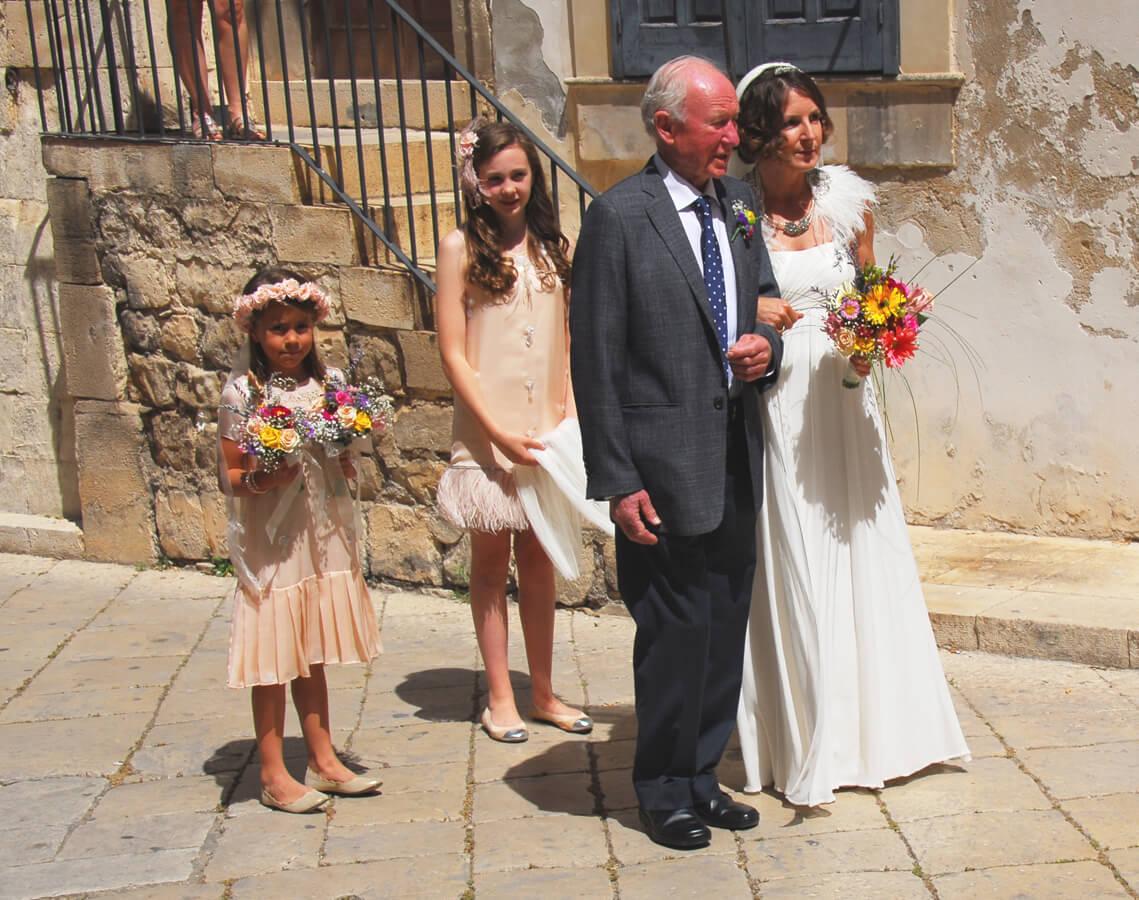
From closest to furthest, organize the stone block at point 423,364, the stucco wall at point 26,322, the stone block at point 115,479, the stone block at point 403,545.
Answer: the stone block at point 423,364
the stone block at point 403,545
the stone block at point 115,479
the stucco wall at point 26,322

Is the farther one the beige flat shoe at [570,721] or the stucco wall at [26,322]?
the stucco wall at [26,322]

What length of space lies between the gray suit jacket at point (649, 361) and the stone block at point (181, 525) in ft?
12.0

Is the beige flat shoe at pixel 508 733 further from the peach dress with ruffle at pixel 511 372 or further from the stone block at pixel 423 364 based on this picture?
the stone block at pixel 423 364

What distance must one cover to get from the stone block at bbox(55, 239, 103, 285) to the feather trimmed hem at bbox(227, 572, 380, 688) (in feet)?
10.4

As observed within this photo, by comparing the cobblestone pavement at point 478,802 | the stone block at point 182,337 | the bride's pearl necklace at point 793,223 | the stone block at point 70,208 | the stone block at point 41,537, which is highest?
the stone block at point 70,208

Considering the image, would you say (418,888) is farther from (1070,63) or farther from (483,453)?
(1070,63)

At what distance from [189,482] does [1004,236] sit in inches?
147

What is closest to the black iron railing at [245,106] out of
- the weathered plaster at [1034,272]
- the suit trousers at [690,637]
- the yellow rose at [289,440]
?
the weathered plaster at [1034,272]

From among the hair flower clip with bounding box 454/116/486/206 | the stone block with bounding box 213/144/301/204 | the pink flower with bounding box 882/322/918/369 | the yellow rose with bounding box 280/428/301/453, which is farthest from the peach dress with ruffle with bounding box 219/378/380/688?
the stone block with bounding box 213/144/301/204

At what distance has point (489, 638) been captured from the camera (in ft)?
16.8

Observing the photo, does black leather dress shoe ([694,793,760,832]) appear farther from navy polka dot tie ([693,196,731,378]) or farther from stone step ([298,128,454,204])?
stone step ([298,128,454,204])

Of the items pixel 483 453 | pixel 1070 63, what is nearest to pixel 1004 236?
pixel 1070 63

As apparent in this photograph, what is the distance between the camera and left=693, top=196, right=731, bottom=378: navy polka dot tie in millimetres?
4012

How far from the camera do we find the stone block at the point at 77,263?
23.6ft
